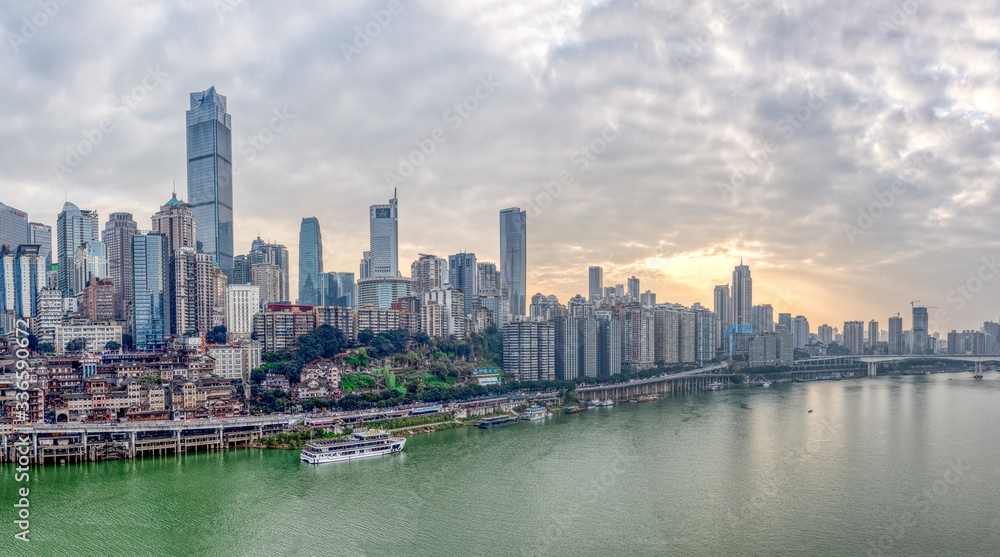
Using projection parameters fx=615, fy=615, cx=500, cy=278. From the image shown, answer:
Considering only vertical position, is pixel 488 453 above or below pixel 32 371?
below

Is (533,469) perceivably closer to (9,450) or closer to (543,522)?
(543,522)

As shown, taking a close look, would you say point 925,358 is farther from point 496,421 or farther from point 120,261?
point 120,261

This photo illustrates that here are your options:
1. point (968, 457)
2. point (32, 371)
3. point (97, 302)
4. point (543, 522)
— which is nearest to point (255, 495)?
point (543, 522)

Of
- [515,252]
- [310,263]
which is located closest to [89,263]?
[310,263]

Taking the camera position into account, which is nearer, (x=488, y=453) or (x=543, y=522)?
(x=543, y=522)

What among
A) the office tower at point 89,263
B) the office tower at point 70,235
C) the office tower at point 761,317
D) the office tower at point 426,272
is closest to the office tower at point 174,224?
the office tower at point 89,263
